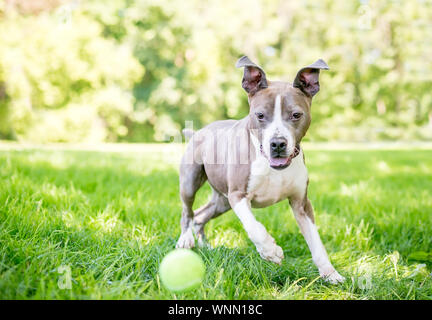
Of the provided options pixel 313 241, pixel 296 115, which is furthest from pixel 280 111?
pixel 313 241

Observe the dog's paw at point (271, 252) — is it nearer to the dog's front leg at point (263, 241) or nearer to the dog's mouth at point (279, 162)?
the dog's front leg at point (263, 241)

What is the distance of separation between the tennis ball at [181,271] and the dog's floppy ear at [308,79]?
1.43 metres

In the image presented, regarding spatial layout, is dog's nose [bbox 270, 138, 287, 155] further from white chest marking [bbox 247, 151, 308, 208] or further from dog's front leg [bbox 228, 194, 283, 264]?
dog's front leg [bbox 228, 194, 283, 264]

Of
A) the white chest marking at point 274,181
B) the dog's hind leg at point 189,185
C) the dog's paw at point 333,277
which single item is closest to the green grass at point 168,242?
the dog's paw at point 333,277

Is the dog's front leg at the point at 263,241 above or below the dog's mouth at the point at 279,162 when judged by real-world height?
below

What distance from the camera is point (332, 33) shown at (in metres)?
28.4

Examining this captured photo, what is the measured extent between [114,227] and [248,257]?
3.77ft

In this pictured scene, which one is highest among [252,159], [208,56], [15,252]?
[208,56]

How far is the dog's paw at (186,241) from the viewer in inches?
126

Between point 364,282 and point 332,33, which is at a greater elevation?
point 332,33

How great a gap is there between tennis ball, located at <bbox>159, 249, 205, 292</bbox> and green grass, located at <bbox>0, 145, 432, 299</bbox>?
0.19ft
